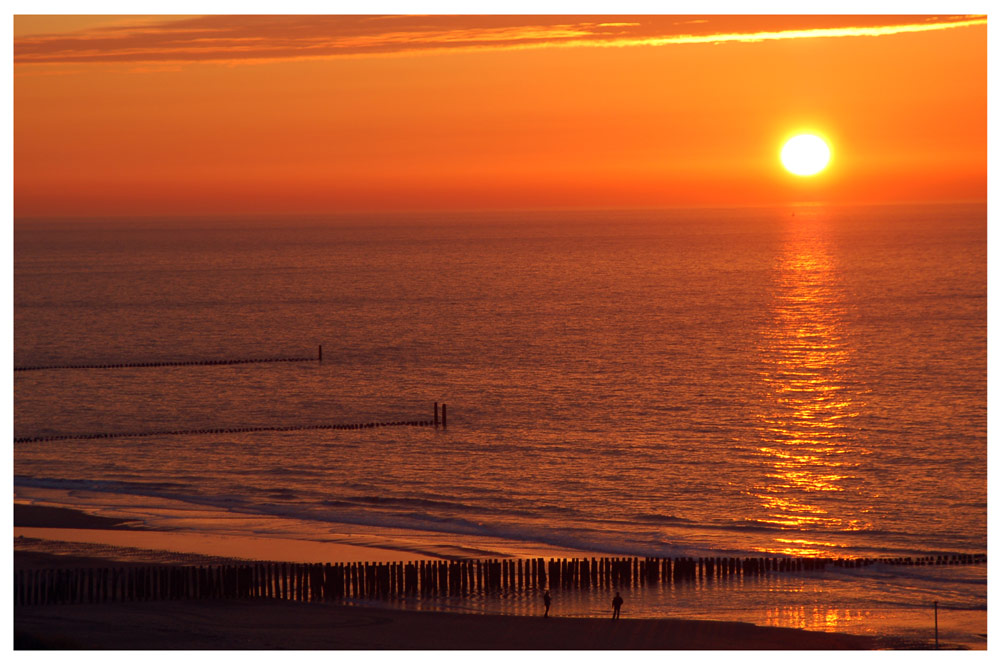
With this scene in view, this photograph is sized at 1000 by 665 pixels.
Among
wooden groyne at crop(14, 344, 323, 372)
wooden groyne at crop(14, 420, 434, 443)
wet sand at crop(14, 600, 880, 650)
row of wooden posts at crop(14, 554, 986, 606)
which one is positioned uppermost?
wooden groyne at crop(14, 344, 323, 372)

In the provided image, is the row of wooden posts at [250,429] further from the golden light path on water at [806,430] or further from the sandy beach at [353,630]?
the sandy beach at [353,630]

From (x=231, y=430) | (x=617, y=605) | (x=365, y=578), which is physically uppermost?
(x=231, y=430)

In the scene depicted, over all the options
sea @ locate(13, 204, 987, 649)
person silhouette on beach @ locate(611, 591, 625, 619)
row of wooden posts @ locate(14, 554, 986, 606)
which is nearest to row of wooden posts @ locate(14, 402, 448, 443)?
sea @ locate(13, 204, 987, 649)

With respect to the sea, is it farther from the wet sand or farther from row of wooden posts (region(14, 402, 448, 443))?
the wet sand

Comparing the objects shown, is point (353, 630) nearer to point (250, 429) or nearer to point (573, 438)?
point (573, 438)

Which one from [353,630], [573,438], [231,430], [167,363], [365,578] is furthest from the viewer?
[167,363]

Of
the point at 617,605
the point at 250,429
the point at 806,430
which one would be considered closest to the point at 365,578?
the point at 617,605
